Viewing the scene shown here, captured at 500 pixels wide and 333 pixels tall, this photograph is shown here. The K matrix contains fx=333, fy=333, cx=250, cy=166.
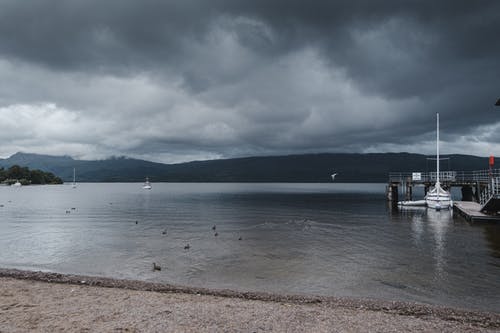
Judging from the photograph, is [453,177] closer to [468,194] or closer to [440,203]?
[440,203]

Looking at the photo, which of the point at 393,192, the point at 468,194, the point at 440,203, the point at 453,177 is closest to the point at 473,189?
the point at 468,194

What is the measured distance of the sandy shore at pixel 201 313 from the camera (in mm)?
11508

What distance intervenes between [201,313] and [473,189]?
89273 mm

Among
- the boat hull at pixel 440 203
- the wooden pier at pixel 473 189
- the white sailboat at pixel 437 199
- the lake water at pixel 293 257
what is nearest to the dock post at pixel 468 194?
the wooden pier at pixel 473 189

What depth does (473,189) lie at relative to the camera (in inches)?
3221

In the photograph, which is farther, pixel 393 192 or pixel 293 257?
pixel 393 192

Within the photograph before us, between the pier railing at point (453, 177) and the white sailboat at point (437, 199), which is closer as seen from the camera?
the pier railing at point (453, 177)

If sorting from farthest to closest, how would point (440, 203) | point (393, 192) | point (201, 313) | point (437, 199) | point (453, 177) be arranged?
point (393, 192) < point (453, 177) < point (437, 199) < point (440, 203) < point (201, 313)

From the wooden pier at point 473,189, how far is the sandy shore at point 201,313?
4041 cm

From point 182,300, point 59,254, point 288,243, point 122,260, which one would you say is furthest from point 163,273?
point 288,243

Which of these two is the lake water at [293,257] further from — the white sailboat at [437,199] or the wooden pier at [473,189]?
the white sailboat at [437,199]

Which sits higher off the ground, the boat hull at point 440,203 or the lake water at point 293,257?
the boat hull at point 440,203

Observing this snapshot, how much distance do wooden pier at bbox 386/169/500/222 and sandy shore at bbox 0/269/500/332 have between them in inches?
1591

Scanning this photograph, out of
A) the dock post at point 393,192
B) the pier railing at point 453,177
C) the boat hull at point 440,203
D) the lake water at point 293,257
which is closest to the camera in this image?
the lake water at point 293,257
